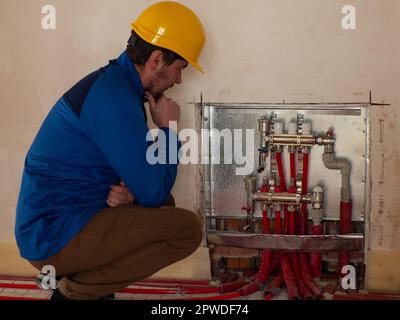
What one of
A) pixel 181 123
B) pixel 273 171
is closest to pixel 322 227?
pixel 273 171

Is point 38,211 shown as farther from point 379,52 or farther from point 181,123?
point 379,52

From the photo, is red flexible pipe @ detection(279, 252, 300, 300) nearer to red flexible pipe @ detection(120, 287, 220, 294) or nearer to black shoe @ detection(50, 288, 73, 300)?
red flexible pipe @ detection(120, 287, 220, 294)

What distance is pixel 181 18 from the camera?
208 cm

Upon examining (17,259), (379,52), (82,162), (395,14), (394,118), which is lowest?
(17,259)

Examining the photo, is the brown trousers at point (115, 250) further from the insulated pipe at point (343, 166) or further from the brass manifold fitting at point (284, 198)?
the insulated pipe at point (343, 166)

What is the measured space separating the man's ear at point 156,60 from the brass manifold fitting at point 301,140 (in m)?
0.74

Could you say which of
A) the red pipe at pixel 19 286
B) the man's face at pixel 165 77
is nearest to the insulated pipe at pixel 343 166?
the man's face at pixel 165 77

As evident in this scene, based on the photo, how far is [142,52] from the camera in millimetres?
1947

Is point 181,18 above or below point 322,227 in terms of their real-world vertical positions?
above

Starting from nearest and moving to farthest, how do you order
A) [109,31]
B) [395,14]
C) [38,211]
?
[38,211] → [395,14] → [109,31]

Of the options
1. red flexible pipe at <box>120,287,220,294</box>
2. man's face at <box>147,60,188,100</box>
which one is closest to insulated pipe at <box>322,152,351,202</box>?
red flexible pipe at <box>120,287,220,294</box>

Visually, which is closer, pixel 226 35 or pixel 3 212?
pixel 226 35

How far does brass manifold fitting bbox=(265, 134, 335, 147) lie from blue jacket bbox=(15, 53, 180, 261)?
704 millimetres

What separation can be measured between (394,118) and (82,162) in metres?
1.34
